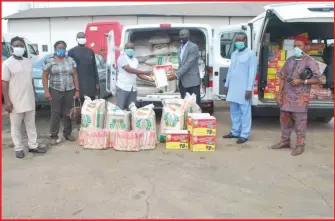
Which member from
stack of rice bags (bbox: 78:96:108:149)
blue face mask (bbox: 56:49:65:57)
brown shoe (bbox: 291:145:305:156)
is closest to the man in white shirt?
stack of rice bags (bbox: 78:96:108:149)

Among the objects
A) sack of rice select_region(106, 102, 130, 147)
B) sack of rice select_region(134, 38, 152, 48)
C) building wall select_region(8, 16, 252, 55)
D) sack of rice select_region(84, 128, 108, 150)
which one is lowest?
sack of rice select_region(84, 128, 108, 150)

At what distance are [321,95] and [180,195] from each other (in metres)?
4.53

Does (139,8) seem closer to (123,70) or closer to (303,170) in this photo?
(123,70)

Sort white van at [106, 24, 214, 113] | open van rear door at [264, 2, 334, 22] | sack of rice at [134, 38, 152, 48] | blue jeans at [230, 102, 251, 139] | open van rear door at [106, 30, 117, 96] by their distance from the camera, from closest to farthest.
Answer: open van rear door at [264, 2, 334, 22] → blue jeans at [230, 102, 251, 139] → white van at [106, 24, 214, 113] → open van rear door at [106, 30, 117, 96] → sack of rice at [134, 38, 152, 48]

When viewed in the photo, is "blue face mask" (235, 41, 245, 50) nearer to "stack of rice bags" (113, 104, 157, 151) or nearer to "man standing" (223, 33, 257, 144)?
"man standing" (223, 33, 257, 144)

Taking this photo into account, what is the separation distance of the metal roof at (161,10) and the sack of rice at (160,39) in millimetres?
13107

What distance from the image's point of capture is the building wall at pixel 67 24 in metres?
20.6

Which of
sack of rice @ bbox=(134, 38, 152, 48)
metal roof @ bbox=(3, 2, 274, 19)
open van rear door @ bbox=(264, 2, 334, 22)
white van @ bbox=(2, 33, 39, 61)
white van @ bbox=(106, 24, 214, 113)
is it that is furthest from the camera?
metal roof @ bbox=(3, 2, 274, 19)

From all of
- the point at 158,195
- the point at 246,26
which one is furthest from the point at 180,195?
the point at 246,26

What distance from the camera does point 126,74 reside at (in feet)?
19.6

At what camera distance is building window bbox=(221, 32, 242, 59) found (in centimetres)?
780

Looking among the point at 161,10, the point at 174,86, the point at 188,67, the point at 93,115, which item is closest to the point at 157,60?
the point at 174,86

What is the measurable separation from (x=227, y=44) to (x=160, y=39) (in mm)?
1546

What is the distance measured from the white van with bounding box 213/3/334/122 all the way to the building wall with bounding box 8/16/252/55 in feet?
42.3
